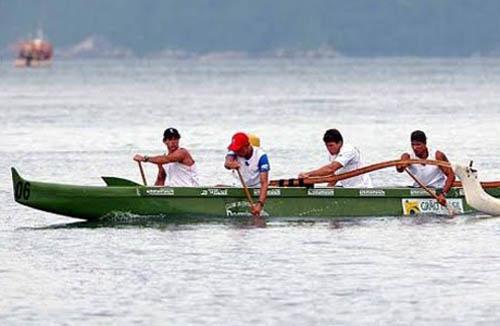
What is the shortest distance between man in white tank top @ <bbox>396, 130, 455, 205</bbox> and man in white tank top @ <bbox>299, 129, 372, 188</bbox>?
0.78 meters

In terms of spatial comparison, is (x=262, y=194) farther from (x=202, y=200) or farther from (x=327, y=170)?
(x=327, y=170)

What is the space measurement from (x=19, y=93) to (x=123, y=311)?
119415 mm

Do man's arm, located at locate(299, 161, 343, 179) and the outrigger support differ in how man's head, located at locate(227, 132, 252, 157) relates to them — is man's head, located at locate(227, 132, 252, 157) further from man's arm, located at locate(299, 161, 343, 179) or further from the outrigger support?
the outrigger support

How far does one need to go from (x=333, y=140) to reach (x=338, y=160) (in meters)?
0.41

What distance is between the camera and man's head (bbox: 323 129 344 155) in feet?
109

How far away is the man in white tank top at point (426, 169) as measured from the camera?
3381cm

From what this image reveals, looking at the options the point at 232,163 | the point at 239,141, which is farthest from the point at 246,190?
the point at 239,141

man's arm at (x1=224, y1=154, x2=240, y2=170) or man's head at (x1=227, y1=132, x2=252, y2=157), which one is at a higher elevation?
man's head at (x1=227, y1=132, x2=252, y2=157)

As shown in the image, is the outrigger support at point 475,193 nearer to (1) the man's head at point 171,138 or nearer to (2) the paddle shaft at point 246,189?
(2) the paddle shaft at point 246,189

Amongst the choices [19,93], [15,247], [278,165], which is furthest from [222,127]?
[19,93]

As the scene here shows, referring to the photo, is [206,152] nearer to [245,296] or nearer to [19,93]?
[245,296]

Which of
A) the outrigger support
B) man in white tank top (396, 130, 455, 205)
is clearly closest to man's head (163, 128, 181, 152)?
man in white tank top (396, 130, 455, 205)

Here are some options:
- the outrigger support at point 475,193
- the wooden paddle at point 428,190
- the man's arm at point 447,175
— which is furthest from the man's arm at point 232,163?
the outrigger support at point 475,193

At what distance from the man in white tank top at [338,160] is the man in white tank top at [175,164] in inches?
76.5
